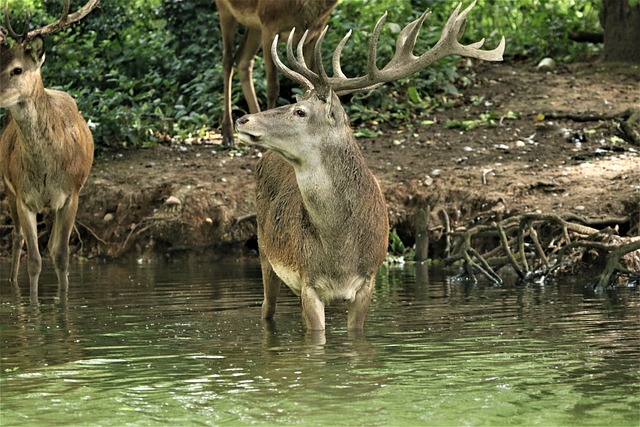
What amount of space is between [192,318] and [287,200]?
1.34 m

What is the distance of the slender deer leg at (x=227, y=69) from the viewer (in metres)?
16.0

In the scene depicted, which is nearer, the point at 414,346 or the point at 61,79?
the point at 414,346

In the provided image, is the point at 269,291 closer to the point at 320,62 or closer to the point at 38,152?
the point at 320,62

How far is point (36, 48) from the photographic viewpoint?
36.3ft

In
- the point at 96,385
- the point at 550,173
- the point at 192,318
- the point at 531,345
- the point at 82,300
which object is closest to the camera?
the point at 96,385

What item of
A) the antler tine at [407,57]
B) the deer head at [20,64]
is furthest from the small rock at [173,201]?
the antler tine at [407,57]

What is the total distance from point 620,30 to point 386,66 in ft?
33.0

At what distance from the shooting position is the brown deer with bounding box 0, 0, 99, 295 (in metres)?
11.0

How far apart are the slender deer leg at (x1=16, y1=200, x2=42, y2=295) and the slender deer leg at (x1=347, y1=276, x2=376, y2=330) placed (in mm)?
3994

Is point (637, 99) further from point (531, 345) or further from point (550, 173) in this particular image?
point (531, 345)

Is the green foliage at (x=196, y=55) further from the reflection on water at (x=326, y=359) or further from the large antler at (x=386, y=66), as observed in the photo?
the large antler at (x=386, y=66)

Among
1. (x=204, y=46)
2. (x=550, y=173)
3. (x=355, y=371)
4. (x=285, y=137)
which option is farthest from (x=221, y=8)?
(x=355, y=371)

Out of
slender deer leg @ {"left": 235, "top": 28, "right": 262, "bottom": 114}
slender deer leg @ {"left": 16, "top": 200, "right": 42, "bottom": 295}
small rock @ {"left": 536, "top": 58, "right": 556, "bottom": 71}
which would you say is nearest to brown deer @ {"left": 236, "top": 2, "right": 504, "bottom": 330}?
slender deer leg @ {"left": 16, "top": 200, "right": 42, "bottom": 295}

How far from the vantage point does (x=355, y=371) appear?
6887 mm
